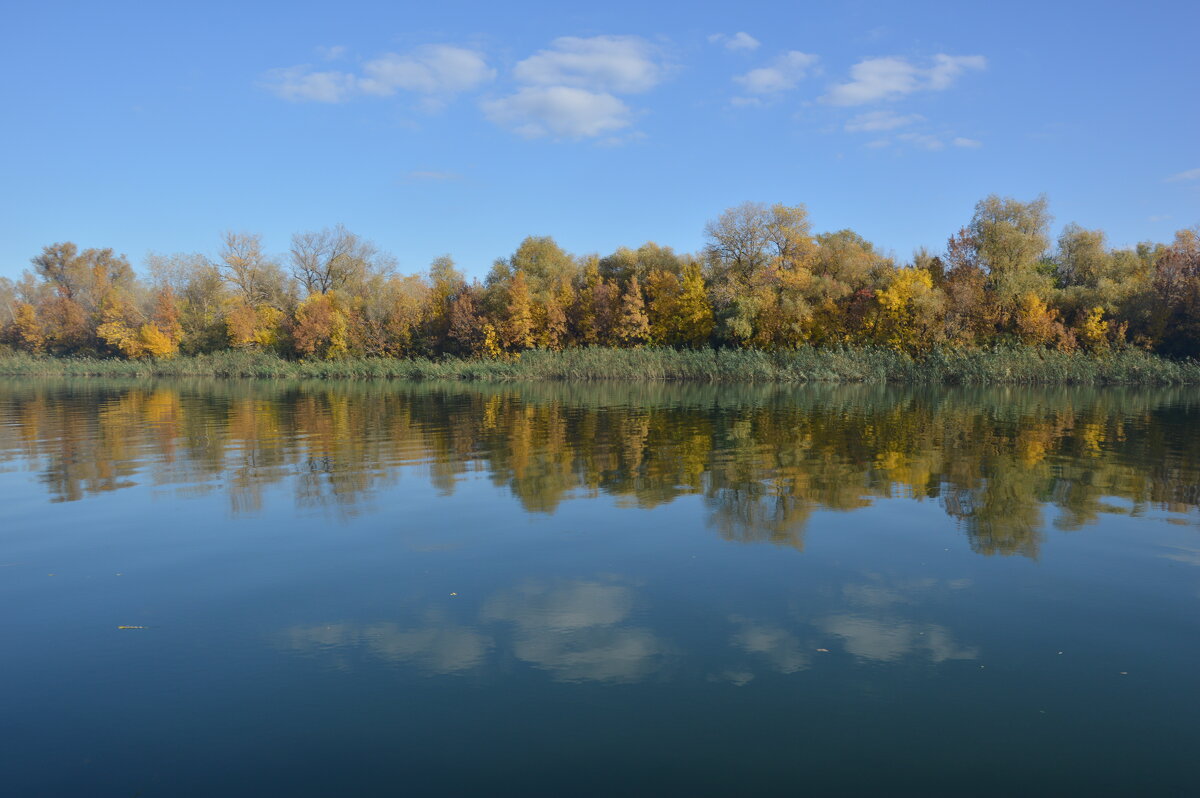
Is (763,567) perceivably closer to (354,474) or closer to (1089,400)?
(354,474)

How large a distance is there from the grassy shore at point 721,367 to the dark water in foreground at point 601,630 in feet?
99.9

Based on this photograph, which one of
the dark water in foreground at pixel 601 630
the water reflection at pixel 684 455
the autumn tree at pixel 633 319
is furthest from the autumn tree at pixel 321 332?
the dark water in foreground at pixel 601 630

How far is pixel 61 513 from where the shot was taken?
9.34 metres

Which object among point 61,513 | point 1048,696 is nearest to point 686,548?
point 1048,696

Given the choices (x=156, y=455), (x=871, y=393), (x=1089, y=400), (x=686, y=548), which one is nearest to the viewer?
(x=686, y=548)

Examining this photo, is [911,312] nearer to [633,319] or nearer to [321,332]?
[633,319]

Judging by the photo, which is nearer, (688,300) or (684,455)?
(684,455)

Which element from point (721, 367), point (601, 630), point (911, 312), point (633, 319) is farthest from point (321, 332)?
point (601, 630)

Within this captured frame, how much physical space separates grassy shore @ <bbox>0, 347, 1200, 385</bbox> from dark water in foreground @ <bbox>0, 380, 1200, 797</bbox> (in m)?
30.5

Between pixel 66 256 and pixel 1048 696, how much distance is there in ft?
332

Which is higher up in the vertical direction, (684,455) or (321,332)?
(321,332)

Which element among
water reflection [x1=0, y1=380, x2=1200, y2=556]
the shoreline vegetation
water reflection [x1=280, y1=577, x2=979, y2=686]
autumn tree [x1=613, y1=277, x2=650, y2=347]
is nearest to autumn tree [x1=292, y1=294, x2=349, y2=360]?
the shoreline vegetation

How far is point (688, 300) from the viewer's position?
172 ft

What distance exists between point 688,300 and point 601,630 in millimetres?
48162
